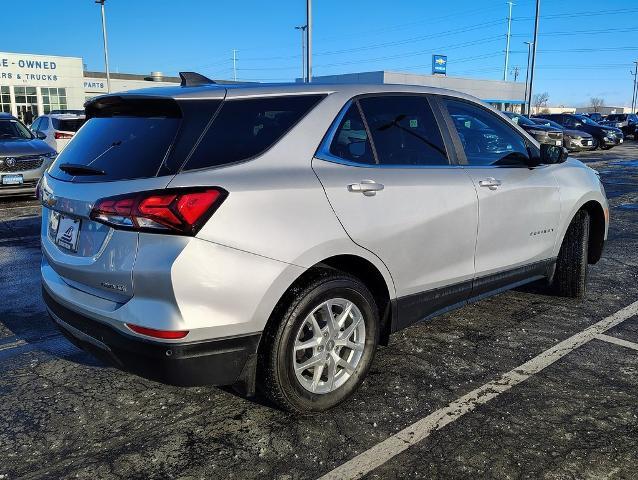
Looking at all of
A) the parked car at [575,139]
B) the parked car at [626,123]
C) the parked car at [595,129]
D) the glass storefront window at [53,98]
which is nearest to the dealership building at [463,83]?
the parked car at [626,123]

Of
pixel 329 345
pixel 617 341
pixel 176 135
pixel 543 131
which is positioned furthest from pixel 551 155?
pixel 543 131

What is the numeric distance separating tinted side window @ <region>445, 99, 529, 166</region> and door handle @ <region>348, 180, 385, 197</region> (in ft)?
3.40

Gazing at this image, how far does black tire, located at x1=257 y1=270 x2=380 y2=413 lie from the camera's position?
270 cm

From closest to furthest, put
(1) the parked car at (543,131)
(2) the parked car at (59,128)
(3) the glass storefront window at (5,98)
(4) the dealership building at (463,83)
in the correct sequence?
1. (2) the parked car at (59,128)
2. (1) the parked car at (543,131)
3. (3) the glass storefront window at (5,98)
4. (4) the dealership building at (463,83)

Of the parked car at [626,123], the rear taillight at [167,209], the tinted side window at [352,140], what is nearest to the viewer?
the rear taillight at [167,209]

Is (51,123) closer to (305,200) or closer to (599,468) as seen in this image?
(305,200)

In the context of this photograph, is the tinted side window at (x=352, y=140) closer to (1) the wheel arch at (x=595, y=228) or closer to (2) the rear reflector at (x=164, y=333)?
(2) the rear reflector at (x=164, y=333)

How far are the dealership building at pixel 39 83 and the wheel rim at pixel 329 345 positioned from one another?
47.3 metres

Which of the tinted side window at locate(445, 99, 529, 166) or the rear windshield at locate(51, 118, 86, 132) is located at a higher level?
the tinted side window at locate(445, 99, 529, 166)

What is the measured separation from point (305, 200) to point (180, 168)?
24.0 inches

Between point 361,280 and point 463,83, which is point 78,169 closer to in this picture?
point 361,280

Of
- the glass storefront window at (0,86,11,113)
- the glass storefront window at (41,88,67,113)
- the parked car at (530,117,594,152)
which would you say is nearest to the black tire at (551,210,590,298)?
the parked car at (530,117,594,152)

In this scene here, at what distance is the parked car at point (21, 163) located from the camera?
10227 millimetres

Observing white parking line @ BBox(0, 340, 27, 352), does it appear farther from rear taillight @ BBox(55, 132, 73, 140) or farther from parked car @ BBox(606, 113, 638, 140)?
parked car @ BBox(606, 113, 638, 140)
